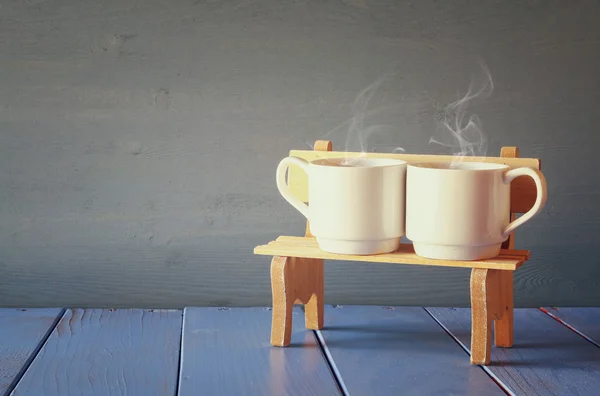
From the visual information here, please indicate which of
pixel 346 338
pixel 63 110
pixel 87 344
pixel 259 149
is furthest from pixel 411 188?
pixel 63 110

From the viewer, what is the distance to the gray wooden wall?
1.34m

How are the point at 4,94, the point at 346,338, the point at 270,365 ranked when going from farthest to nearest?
the point at 4,94, the point at 346,338, the point at 270,365

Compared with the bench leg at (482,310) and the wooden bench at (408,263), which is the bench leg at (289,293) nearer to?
the wooden bench at (408,263)

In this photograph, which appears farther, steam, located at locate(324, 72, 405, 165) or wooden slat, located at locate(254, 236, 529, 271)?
steam, located at locate(324, 72, 405, 165)

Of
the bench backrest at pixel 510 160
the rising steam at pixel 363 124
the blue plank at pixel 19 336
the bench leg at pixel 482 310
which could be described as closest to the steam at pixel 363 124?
the rising steam at pixel 363 124

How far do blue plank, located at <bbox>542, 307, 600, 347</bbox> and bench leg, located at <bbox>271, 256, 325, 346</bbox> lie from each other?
0.40 meters

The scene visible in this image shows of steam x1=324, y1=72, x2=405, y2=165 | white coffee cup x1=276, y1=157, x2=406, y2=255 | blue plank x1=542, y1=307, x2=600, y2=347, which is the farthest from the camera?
steam x1=324, y1=72, x2=405, y2=165

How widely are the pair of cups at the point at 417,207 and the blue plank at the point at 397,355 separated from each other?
140 mm

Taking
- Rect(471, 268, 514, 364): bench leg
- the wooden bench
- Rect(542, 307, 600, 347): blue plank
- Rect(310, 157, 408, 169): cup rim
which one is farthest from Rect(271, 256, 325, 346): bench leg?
Rect(542, 307, 600, 347): blue plank

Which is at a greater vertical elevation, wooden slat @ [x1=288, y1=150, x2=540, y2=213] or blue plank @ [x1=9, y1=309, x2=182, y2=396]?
wooden slat @ [x1=288, y1=150, x2=540, y2=213]

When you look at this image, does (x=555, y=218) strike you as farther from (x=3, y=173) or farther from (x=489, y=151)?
(x=3, y=173)

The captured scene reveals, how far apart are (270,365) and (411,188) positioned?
0.29 metres

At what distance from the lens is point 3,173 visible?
136 cm

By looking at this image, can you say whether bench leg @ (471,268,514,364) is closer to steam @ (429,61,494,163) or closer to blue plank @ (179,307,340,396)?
blue plank @ (179,307,340,396)
